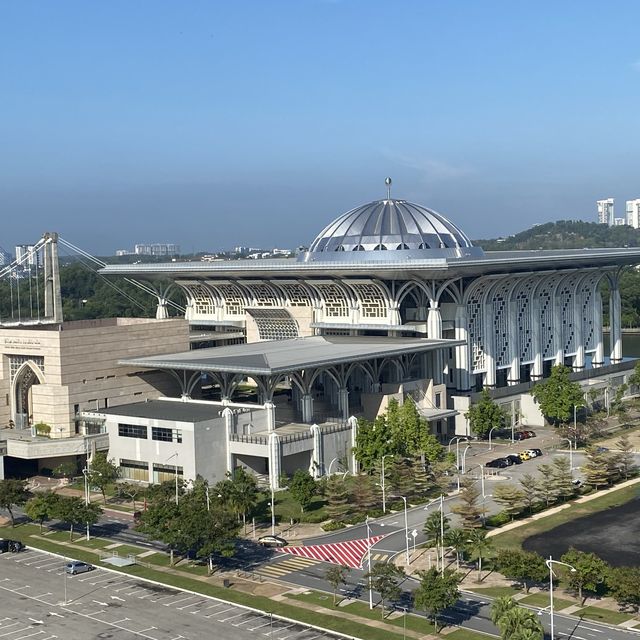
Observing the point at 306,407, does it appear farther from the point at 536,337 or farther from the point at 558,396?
the point at 536,337

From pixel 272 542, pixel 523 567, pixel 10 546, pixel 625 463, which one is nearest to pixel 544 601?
pixel 523 567

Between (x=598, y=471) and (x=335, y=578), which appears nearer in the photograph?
(x=335, y=578)

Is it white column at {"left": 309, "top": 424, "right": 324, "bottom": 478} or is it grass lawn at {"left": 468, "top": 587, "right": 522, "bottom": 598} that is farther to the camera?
white column at {"left": 309, "top": 424, "right": 324, "bottom": 478}

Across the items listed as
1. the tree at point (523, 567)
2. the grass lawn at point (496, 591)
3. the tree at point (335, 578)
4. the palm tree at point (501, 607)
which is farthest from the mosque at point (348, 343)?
the palm tree at point (501, 607)

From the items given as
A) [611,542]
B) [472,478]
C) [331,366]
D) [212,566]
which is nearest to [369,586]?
[212,566]

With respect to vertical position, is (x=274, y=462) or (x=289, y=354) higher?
(x=289, y=354)

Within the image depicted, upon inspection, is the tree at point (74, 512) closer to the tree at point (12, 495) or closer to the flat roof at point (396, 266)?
the tree at point (12, 495)

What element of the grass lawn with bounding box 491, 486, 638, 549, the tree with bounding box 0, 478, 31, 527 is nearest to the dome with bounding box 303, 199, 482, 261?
the grass lawn with bounding box 491, 486, 638, 549

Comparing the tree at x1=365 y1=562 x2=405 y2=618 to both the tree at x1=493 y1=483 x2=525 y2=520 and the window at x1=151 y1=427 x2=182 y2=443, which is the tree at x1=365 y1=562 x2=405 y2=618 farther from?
the window at x1=151 y1=427 x2=182 y2=443
